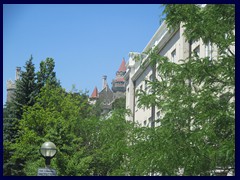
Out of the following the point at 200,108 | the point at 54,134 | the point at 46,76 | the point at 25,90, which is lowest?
the point at 54,134

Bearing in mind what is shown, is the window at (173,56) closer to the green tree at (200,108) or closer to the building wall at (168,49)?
the building wall at (168,49)

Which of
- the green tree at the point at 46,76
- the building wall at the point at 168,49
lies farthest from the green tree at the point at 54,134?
the building wall at the point at 168,49

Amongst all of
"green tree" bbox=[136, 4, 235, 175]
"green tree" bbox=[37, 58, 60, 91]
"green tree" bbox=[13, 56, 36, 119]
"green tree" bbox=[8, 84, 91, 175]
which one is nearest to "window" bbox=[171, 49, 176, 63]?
"green tree" bbox=[8, 84, 91, 175]

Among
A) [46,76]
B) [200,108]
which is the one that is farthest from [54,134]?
[200,108]

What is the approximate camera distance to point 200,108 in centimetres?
1062

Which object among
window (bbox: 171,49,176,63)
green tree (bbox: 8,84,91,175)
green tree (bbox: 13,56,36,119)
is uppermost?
window (bbox: 171,49,176,63)

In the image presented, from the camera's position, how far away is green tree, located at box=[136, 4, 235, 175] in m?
10.5

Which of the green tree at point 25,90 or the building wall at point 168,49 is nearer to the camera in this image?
the building wall at point 168,49

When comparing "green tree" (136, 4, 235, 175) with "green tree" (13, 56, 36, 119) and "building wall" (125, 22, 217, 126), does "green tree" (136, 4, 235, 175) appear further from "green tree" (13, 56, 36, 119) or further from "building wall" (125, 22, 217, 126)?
"green tree" (13, 56, 36, 119)

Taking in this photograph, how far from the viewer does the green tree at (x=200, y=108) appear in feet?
34.5

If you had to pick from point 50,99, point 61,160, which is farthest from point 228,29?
point 50,99

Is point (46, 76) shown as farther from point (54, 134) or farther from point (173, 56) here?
point (173, 56)

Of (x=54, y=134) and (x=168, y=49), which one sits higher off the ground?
(x=168, y=49)

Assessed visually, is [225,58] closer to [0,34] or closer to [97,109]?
[0,34]
